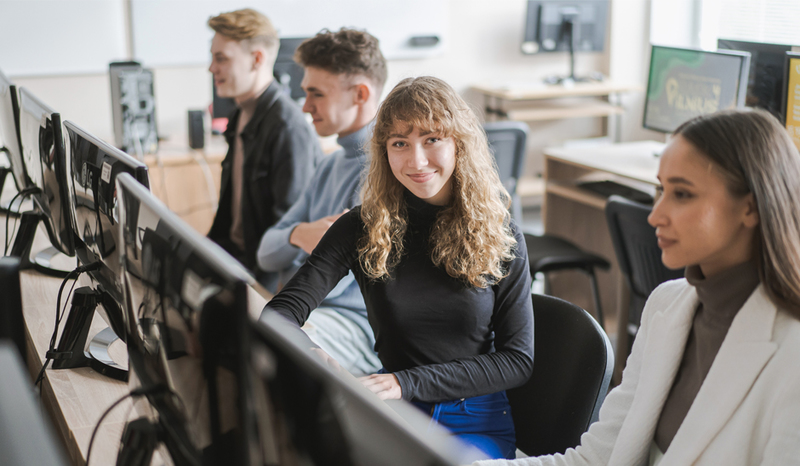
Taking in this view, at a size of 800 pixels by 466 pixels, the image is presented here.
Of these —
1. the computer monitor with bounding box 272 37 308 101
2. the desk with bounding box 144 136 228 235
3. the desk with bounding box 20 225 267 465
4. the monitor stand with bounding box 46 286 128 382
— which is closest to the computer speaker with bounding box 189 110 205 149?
the desk with bounding box 144 136 228 235

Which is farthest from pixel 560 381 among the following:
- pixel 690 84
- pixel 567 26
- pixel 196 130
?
pixel 567 26

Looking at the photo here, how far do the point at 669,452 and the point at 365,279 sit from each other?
2.01ft

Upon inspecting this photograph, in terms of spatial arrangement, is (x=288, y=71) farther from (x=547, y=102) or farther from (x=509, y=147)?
(x=547, y=102)

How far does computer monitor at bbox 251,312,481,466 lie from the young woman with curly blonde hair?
652 millimetres

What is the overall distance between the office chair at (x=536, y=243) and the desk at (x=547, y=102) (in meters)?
1.68

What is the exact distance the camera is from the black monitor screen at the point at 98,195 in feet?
3.52

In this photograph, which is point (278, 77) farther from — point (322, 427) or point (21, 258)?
point (322, 427)

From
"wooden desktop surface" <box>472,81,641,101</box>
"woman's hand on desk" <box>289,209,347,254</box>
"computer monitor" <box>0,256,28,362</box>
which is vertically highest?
"wooden desktop surface" <box>472,81,641,101</box>

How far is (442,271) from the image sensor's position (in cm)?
129

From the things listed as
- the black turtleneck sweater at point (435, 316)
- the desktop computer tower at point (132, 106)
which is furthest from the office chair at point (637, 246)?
the desktop computer tower at point (132, 106)

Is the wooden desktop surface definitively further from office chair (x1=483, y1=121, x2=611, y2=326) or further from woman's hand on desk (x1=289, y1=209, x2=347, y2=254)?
woman's hand on desk (x1=289, y1=209, x2=347, y2=254)

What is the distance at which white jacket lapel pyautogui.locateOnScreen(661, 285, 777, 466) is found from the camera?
852mm

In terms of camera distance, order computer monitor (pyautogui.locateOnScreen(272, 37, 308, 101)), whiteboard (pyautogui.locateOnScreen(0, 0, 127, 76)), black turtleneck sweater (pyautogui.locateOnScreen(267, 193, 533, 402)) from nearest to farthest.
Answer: black turtleneck sweater (pyautogui.locateOnScreen(267, 193, 533, 402))
computer monitor (pyautogui.locateOnScreen(272, 37, 308, 101))
whiteboard (pyautogui.locateOnScreen(0, 0, 127, 76))

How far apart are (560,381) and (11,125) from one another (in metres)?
1.50
